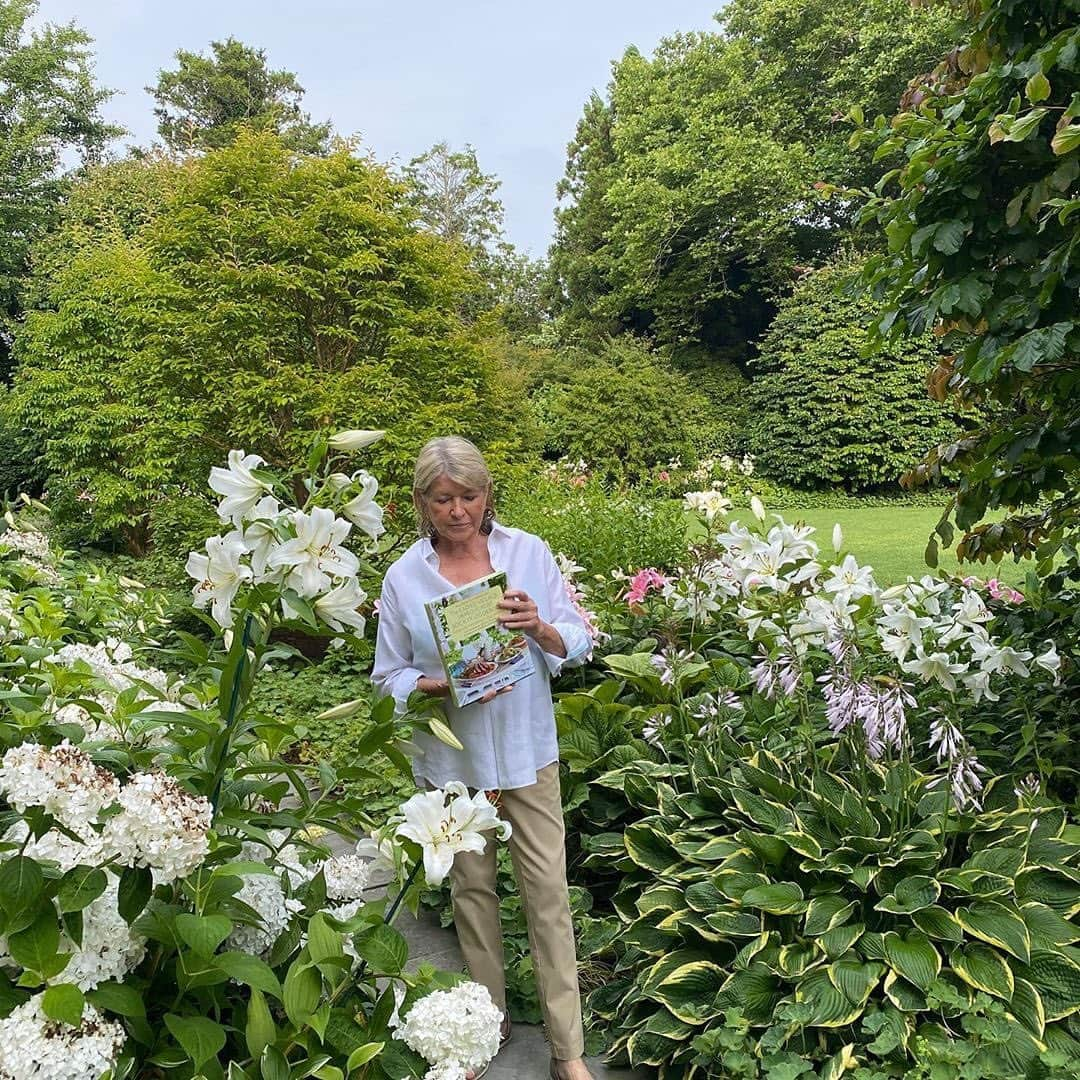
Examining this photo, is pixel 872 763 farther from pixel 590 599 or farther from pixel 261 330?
pixel 261 330

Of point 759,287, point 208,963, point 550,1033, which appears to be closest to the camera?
point 208,963

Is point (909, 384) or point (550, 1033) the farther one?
point (909, 384)

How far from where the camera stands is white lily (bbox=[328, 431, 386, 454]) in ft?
4.60

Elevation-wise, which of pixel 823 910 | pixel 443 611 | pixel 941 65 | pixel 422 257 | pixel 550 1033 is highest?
pixel 422 257

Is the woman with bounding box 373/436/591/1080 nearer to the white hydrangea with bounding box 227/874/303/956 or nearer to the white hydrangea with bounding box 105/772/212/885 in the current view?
the white hydrangea with bounding box 227/874/303/956

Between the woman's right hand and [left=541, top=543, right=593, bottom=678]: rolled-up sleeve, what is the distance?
26cm

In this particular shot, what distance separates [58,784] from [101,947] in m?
0.27

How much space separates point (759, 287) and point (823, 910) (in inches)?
825

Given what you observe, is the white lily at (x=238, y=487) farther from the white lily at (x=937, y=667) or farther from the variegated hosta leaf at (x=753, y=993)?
the white lily at (x=937, y=667)

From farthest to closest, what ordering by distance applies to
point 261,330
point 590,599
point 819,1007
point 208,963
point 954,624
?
1. point 261,330
2. point 590,599
3. point 954,624
4. point 819,1007
5. point 208,963

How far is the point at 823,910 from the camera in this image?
2158 mm

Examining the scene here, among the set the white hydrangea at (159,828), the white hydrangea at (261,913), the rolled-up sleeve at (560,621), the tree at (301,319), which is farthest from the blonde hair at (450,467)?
the tree at (301,319)

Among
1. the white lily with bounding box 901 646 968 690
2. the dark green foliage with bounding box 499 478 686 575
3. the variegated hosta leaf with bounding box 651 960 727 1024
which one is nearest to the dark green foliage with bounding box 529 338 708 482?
the dark green foliage with bounding box 499 478 686 575

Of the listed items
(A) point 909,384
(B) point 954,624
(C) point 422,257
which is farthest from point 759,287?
(B) point 954,624
